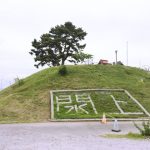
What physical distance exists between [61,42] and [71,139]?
41.5 metres

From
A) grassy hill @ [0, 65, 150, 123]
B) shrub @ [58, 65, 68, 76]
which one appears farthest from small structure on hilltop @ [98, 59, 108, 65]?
shrub @ [58, 65, 68, 76]

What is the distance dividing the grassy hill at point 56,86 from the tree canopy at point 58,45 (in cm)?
1488

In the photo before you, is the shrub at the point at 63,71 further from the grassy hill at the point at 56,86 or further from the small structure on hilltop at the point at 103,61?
the small structure on hilltop at the point at 103,61

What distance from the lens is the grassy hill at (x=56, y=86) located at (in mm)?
32219

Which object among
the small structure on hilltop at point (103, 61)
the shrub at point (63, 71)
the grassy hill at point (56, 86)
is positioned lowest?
the grassy hill at point (56, 86)

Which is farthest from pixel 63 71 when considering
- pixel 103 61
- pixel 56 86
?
pixel 103 61

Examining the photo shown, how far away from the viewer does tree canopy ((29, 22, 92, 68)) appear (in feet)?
195

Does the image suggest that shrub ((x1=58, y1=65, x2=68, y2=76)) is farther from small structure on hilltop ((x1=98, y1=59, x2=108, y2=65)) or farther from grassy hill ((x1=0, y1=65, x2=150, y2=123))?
small structure on hilltop ((x1=98, y1=59, x2=108, y2=65))

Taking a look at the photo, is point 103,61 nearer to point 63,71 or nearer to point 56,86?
point 63,71

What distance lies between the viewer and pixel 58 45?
59344mm

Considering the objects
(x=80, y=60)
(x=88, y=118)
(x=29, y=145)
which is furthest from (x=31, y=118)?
(x=80, y=60)

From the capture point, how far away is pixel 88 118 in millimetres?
29984

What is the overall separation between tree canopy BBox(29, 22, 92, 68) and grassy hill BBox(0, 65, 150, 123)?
14.9m

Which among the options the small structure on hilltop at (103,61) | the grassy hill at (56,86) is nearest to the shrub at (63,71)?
the grassy hill at (56,86)
